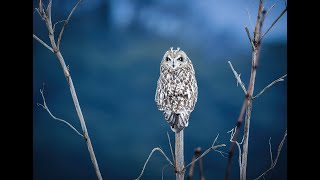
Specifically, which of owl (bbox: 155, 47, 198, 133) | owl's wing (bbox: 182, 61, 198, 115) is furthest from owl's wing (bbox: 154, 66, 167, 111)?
owl's wing (bbox: 182, 61, 198, 115)

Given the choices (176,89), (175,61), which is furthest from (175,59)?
(176,89)

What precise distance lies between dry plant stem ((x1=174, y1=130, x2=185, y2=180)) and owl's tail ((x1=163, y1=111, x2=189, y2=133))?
0.03 metres

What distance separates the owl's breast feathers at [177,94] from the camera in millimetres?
1587

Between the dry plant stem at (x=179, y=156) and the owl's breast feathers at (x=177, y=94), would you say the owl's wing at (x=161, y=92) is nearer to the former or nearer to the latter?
the owl's breast feathers at (x=177, y=94)

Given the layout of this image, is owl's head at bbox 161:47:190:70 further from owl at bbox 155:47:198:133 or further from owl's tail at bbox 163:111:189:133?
owl's tail at bbox 163:111:189:133

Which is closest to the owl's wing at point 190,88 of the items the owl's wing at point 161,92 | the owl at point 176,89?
the owl at point 176,89

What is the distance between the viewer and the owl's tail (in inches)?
61.0
